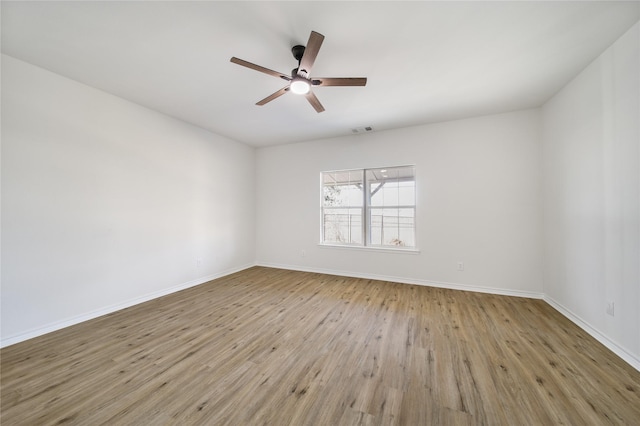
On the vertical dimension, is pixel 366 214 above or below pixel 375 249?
above

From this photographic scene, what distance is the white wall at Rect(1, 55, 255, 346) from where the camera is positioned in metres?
2.23

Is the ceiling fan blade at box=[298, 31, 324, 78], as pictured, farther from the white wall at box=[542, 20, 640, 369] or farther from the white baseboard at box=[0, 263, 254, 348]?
the white baseboard at box=[0, 263, 254, 348]

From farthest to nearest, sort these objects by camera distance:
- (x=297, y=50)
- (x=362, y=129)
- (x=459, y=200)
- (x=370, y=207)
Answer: (x=370, y=207) → (x=362, y=129) → (x=459, y=200) → (x=297, y=50)

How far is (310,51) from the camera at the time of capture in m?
Answer: 1.75

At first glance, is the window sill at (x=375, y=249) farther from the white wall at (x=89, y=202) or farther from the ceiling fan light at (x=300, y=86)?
the ceiling fan light at (x=300, y=86)

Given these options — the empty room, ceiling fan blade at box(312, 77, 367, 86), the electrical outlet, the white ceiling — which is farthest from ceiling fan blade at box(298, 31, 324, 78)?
the electrical outlet

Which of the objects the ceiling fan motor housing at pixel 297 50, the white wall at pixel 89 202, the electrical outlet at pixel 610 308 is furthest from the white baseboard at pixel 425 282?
the ceiling fan motor housing at pixel 297 50

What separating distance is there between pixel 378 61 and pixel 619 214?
2.61 m

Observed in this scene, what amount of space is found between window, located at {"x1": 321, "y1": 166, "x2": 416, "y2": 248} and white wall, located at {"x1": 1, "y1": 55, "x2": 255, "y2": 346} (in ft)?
8.05

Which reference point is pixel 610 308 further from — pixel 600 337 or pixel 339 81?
pixel 339 81

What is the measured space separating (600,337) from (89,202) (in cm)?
568

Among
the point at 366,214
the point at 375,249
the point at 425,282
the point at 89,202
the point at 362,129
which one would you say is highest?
the point at 362,129

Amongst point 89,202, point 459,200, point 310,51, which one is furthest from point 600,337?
point 89,202

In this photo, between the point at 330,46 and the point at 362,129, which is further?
the point at 362,129
